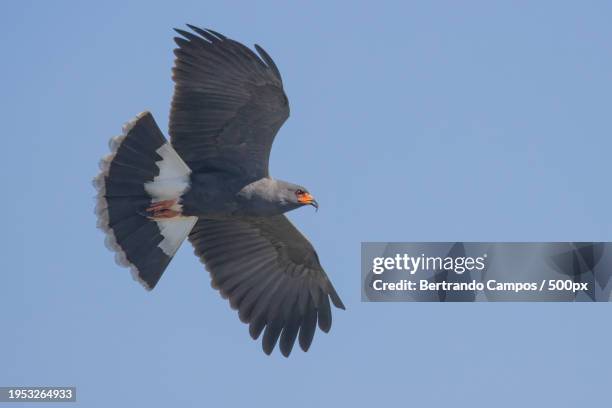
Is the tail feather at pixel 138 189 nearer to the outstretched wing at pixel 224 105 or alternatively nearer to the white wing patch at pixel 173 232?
the white wing patch at pixel 173 232

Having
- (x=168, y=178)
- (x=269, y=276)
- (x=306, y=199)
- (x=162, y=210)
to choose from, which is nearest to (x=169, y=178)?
(x=168, y=178)

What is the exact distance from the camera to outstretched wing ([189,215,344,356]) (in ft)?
71.6

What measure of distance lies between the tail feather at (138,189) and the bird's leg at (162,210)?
6 centimetres

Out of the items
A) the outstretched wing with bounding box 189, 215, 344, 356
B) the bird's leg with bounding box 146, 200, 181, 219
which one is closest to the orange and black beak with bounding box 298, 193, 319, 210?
the outstretched wing with bounding box 189, 215, 344, 356

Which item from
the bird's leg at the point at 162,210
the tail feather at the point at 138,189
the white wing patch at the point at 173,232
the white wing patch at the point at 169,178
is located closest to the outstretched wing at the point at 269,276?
the white wing patch at the point at 173,232

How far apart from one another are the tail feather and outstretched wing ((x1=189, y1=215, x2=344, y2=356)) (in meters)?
1.17

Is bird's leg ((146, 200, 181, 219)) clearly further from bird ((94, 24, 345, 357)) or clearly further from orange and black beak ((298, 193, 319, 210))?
orange and black beak ((298, 193, 319, 210))

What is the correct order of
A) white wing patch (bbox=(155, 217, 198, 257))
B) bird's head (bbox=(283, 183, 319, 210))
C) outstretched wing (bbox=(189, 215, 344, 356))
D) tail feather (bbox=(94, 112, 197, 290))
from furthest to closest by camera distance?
outstretched wing (bbox=(189, 215, 344, 356)) < white wing patch (bbox=(155, 217, 198, 257)) < bird's head (bbox=(283, 183, 319, 210)) < tail feather (bbox=(94, 112, 197, 290))

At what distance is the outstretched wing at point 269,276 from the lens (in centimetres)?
2181

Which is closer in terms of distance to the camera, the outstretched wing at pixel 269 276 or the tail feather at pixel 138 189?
the tail feather at pixel 138 189

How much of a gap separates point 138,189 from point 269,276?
2.34 meters

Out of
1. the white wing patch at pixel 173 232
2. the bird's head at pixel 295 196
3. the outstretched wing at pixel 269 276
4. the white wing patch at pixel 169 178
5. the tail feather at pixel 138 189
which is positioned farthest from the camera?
the outstretched wing at pixel 269 276

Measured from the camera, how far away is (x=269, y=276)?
2212 cm

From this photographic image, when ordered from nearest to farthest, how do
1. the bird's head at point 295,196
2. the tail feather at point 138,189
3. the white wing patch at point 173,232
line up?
1. the tail feather at point 138,189
2. the bird's head at point 295,196
3. the white wing patch at point 173,232
